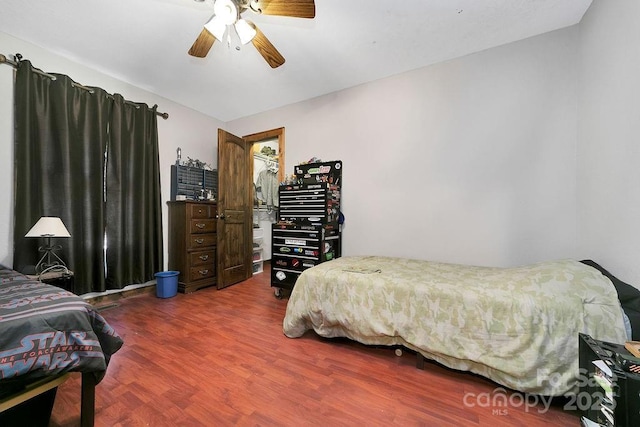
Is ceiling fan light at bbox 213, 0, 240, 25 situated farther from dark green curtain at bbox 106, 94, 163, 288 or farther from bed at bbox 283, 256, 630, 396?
dark green curtain at bbox 106, 94, 163, 288

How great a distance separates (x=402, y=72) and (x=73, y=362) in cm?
Result: 342

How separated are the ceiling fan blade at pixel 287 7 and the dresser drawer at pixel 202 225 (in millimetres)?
2518

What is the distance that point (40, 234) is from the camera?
1.96 meters

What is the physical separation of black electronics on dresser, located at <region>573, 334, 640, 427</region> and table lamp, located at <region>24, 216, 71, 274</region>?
3463mm

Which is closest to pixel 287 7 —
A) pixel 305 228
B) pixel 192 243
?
pixel 305 228

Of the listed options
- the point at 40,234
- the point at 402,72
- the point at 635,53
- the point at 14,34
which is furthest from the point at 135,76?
the point at 635,53

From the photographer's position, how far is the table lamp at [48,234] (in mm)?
1978

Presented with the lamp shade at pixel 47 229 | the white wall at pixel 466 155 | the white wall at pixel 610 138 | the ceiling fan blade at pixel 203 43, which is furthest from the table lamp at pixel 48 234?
the white wall at pixel 610 138

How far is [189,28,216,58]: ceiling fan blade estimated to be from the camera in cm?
176

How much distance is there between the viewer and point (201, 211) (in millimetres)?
3264

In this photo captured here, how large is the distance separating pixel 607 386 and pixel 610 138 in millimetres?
1509

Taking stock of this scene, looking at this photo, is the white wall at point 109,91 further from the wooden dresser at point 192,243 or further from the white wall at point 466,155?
the white wall at point 466,155

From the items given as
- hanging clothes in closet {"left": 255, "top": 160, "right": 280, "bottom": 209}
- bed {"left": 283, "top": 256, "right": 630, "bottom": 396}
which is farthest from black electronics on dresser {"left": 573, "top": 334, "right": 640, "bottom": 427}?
hanging clothes in closet {"left": 255, "top": 160, "right": 280, "bottom": 209}

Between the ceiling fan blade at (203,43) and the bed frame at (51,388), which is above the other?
the ceiling fan blade at (203,43)
